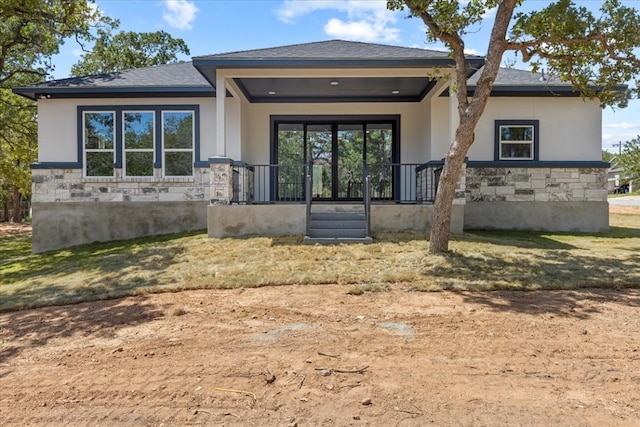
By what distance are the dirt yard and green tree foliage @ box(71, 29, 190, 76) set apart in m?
18.8

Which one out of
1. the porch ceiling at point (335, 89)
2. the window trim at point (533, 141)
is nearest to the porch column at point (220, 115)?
the porch ceiling at point (335, 89)

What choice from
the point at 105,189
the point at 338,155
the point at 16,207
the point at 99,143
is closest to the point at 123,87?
the point at 99,143

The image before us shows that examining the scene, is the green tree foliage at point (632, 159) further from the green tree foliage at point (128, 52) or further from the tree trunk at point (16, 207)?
the tree trunk at point (16, 207)

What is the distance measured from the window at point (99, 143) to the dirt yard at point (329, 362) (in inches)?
262

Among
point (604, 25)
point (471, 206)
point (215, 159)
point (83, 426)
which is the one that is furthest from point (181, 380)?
point (471, 206)

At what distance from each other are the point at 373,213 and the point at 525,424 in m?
6.73

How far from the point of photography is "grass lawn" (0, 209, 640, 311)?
541 cm

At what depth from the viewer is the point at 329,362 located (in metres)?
3.10

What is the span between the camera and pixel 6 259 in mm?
10359

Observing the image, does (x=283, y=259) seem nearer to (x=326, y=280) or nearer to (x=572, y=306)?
(x=326, y=280)

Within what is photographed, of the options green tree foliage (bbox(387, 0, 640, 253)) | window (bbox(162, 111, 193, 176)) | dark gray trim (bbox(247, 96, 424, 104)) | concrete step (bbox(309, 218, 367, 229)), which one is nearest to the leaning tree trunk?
green tree foliage (bbox(387, 0, 640, 253))

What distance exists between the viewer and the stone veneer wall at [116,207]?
10680 mm

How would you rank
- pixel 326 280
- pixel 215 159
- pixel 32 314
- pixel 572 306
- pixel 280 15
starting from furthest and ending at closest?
pixel 280 15 → pixel 215 159 → pixel 326 280 → pixel 32 314 → pixel 572 306

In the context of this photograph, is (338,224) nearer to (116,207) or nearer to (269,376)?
(269,376)
